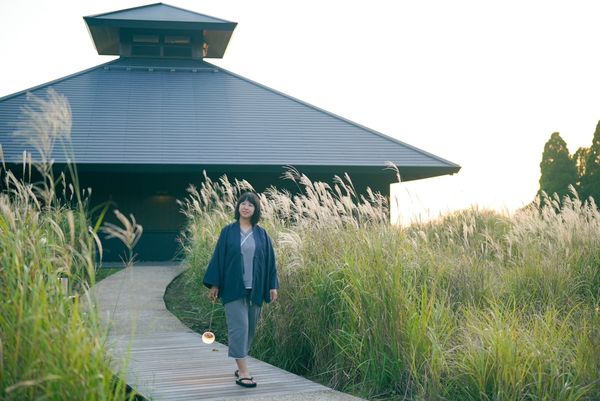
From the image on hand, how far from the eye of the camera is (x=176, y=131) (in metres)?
18.4

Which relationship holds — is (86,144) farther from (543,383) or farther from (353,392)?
(543,383)

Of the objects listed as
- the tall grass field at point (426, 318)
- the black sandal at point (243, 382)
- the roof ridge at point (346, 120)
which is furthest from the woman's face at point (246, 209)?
the roof ridge at point (346, 120)

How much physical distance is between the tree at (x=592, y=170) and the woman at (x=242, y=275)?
18.8 meters

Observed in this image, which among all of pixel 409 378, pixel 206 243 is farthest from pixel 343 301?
pixel 206 243

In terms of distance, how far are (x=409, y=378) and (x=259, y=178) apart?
14.0m

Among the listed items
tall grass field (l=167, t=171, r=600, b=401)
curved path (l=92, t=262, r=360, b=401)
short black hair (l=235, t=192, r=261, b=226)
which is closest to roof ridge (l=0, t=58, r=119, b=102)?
curved path (l=92, t=262, r=360, b=401)

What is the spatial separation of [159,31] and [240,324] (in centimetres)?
1850

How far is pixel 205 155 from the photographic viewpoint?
56.1 ft

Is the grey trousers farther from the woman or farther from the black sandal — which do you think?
the black sandal

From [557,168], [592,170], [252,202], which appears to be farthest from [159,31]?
[252,202]

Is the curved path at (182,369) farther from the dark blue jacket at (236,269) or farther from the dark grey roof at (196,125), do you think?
the dark grey roof at (196,125)

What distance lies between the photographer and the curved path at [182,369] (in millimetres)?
4891

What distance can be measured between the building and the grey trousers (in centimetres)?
1136

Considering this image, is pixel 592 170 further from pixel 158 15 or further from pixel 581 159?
pixel 158 15
